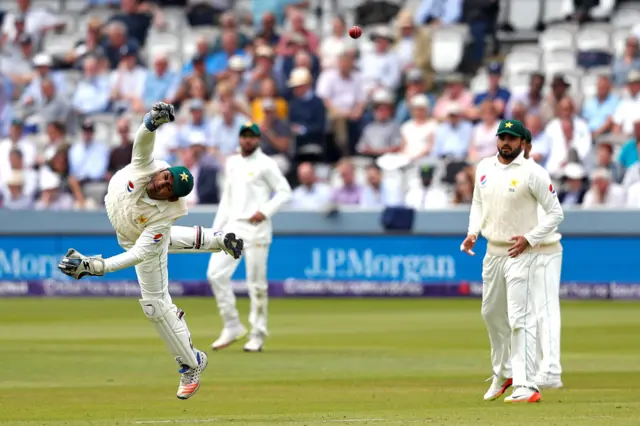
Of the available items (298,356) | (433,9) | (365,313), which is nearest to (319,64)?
(433,9)

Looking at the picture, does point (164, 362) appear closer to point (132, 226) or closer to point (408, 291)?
point (132, 226)

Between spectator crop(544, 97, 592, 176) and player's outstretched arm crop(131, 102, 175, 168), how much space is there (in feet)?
39.9

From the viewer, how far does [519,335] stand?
1028cm

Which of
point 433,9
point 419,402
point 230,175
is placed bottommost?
point 419,402

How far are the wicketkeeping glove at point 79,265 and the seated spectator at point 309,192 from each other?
467 inches

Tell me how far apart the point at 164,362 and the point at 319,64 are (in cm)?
1191

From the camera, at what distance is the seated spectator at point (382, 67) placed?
78.1 ft

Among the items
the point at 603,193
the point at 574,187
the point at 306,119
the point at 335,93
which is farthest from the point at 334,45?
the point at 603,193

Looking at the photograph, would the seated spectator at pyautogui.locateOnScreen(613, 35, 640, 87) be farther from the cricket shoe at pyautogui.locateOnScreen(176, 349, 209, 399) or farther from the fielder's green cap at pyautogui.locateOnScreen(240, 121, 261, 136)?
the cricket shoe at pyautogui.locateOnScreen(176, 349, 209, 399)

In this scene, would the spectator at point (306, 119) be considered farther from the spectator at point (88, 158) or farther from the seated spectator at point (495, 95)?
the spectator at point (88, 158)

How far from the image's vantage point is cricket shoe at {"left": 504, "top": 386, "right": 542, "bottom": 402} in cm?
1010

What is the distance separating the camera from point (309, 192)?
2150 centimetres

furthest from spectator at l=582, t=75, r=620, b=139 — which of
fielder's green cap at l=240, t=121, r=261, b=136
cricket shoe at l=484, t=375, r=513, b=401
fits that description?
cricket shoe at l=484, t=375, r=513, b=401

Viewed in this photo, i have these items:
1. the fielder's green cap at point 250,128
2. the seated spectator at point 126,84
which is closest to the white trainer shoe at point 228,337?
the fielder's green cap at point 250,128
